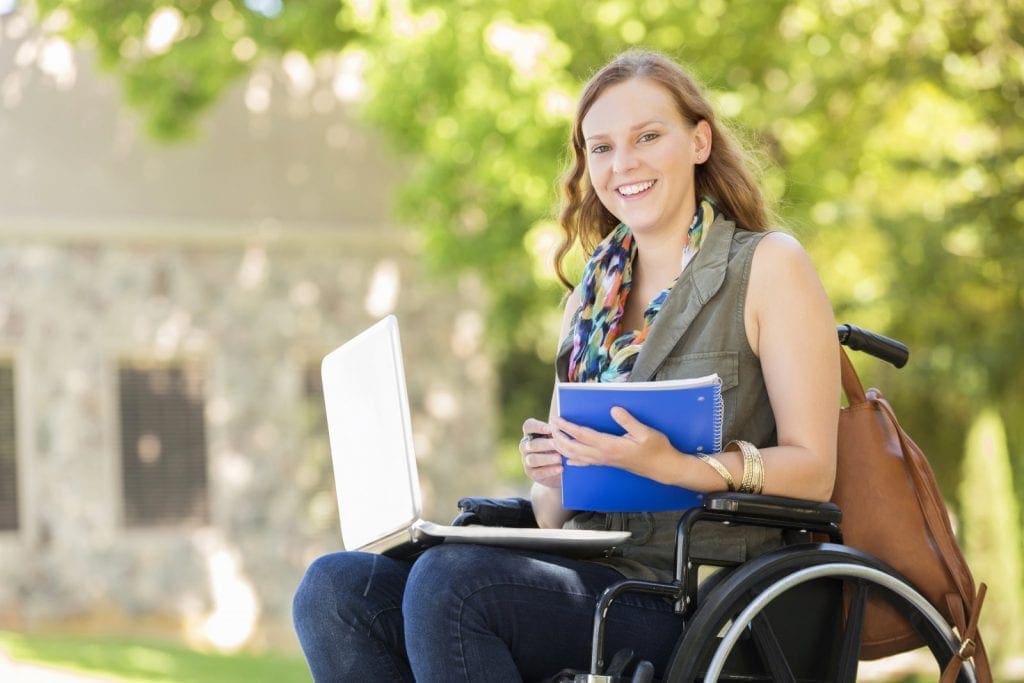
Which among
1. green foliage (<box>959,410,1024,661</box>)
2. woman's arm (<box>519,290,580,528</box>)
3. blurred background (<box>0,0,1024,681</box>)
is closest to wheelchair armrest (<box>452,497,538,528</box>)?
woman's arm (<box>519,290,580,528</box>)

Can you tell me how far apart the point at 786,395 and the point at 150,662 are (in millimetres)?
7111

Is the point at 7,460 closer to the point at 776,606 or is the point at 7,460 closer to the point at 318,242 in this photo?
the point at 318,242

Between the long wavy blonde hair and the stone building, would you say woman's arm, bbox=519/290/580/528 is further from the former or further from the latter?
the stone building

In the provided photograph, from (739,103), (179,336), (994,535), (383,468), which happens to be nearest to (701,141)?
(383,468)

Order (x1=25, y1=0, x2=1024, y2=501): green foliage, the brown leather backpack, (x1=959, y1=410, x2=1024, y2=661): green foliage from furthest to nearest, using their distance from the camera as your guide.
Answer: (x1=25, y1=0, x2=1024, y2=501): green foliage → (x1=959, y1=410, x2=1024, y2=661): green foliage → the brown leather backpack

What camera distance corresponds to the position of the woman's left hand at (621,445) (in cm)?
226

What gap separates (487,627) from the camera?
7.43ft

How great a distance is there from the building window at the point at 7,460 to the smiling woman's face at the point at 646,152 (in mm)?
9609

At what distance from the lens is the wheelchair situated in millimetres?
2236

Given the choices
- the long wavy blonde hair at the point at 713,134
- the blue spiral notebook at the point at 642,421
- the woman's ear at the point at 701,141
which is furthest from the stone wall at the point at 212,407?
the blue spiral notebook at the point at 642,421

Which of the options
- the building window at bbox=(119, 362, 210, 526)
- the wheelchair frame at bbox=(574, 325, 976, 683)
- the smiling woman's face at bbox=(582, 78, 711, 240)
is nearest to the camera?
the wheelchair frame at bbox=(574, 325, 976, 683)

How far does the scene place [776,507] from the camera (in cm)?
236

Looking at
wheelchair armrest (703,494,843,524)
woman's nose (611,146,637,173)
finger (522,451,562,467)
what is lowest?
wheelchair armrest (703,494,843,524)

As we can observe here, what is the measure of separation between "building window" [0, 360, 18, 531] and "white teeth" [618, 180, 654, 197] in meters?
9.62
